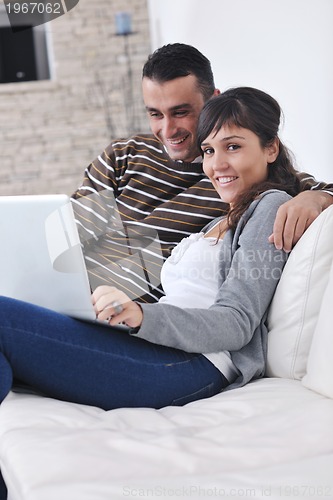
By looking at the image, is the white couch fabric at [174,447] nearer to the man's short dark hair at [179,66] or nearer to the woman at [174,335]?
the woman at [174,335]

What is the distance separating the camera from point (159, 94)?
2090mm

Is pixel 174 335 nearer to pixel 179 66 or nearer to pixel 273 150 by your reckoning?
pixel 273 150

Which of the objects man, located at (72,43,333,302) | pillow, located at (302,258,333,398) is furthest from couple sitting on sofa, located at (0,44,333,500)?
man, located at (72,43,333,302)

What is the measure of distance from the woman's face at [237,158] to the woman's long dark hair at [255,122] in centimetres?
1

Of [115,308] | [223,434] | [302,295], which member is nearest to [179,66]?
[302,295]

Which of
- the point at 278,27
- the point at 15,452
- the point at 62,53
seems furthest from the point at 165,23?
the point at 15,452

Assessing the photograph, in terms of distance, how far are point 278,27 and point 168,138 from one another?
66 cm

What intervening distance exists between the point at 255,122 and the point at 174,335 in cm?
60

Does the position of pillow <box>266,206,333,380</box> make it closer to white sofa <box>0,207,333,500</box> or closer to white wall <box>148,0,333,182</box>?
white sofa <box>0,207,333,500</box>

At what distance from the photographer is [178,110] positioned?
2.09 m

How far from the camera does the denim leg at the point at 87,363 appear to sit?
4.42 ft

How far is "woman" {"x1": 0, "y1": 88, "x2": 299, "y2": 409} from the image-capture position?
4.41 ft

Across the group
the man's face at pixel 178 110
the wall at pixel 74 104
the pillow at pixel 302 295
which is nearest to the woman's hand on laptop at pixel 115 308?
the pillow at pixel 302 295

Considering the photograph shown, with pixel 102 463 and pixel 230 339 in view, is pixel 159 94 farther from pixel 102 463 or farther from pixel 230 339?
pixel 102 463
